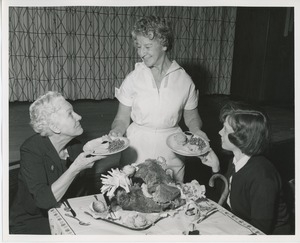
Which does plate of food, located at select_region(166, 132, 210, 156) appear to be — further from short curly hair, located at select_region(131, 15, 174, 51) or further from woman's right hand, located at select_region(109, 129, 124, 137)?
short curly hair, located at select_region(131, 15, 174, 51)

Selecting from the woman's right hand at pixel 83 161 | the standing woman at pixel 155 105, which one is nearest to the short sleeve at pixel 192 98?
the standing woman at pixel 155 105

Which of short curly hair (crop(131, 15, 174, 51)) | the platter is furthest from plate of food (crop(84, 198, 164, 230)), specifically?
short curly hair (crop(131, 15, 174, 51))

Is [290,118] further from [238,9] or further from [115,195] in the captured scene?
[115,195]

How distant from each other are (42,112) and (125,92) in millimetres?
286

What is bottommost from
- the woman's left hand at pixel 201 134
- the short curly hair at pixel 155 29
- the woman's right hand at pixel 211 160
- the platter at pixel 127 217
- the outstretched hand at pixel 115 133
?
the platter at pixel 127 217

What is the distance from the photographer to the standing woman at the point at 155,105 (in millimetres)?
1062

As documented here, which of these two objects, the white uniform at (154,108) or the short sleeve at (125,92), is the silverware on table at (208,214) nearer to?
the white uniform at (154,108)

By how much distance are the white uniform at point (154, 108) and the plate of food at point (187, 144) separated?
3 centimetres

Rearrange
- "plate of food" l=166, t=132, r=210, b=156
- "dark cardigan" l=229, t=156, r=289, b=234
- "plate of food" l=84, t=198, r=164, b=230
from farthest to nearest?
"plate of food" l=166, t=132, r=210, b=156 → "dark cardigan" l=229, t=156, r=289, b=234 → "plate of food" l=84, t=198, r=164, b=230

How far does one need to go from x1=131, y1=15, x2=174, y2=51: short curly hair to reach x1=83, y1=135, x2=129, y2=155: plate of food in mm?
354

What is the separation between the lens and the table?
802mm

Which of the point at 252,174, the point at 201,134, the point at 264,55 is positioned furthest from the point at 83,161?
the point at 264,55

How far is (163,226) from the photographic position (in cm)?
81

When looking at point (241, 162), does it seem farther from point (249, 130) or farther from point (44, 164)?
point (44, 164)
